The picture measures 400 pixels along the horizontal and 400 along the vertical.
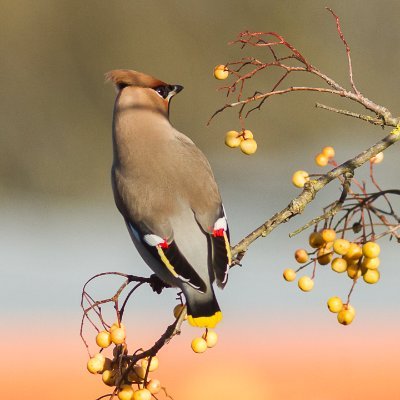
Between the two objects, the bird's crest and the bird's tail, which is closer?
the bird's tail

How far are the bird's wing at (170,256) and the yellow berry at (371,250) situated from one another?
0.75 m

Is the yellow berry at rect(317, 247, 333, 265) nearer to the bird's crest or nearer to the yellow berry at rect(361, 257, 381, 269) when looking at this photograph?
the yellow berry at rect(361, 257, 381, 269)

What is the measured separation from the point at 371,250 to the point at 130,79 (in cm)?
150

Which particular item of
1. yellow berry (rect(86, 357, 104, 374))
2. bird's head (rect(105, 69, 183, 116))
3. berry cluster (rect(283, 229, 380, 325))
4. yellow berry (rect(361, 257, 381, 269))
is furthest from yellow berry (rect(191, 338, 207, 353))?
bird's head (rect(105, 69, 183, 116))

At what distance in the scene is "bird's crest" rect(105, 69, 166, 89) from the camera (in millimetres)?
3439

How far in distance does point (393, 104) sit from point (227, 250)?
940 cm

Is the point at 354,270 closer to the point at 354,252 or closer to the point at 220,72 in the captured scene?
the point at 354,252

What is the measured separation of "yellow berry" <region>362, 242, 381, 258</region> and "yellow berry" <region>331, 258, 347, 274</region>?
0.22 ft

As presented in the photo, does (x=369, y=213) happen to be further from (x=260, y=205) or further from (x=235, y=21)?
(x=235, y=21)

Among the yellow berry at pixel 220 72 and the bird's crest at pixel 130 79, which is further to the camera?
the bird's crest at pixel 130 79

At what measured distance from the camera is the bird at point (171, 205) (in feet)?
9.41

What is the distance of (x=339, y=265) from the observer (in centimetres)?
223

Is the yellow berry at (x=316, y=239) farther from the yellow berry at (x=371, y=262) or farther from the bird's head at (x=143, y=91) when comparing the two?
the bird's head at (x=143, y=91)

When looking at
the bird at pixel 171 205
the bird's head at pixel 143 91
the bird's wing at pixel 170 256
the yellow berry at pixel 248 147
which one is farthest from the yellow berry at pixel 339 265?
the bird's head at pixel 143 91
